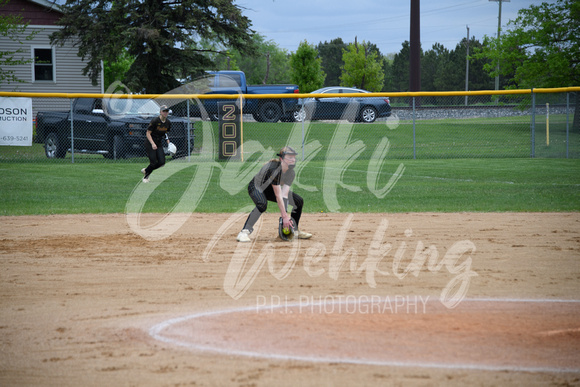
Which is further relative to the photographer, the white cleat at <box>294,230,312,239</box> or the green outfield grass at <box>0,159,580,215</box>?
the green outfield grass at <box>0,159,580,215</box>

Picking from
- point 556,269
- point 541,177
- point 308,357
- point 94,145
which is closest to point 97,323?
point 308,357

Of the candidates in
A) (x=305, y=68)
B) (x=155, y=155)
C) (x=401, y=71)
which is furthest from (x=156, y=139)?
(x=401, y=71)

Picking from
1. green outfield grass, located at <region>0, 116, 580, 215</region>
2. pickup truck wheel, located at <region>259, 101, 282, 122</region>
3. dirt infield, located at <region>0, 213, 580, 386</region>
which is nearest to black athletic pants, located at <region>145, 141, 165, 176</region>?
green outfield grass, located at <region>0, 116, 580, 215</region>

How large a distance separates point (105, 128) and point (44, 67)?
1382cm

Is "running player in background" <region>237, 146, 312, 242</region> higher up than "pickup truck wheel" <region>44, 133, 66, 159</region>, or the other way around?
"pickup truck wheel" <region>44, 133, 66, 159</region>

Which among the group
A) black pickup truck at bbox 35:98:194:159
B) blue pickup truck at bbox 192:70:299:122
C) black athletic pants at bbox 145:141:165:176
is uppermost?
blue pickup truck at bbox 192:70:299:122

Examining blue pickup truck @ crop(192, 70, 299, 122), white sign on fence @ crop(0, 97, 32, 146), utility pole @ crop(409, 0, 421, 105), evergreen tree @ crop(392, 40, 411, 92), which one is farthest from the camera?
evergreen tree @ crop(392, 40, 411, 92)

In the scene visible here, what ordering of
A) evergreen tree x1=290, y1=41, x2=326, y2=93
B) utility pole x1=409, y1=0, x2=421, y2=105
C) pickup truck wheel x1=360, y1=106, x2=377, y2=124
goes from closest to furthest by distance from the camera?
1. pickup truck wheel x1=360, y1=106, x2=377, y2=124
2. utility pole x1=409, y1=0, x2=421, y2=105
3. evergreen tree x1=290, y1=41, x2=326, y2=93

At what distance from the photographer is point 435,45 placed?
292ft

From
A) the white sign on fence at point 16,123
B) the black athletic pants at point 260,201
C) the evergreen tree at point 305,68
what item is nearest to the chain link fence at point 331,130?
the white sign on fence at point 16,123

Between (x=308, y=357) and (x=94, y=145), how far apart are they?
17.2m

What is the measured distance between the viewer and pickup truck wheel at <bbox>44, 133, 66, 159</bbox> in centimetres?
2042

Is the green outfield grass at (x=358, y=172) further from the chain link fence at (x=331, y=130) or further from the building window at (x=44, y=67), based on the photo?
the building window at (x=44, y=67)

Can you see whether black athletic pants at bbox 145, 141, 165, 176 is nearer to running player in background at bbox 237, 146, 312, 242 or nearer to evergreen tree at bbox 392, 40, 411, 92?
running player in background at bbox 237, 146, 312, 242
